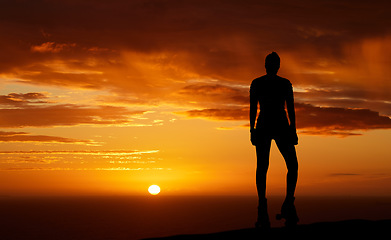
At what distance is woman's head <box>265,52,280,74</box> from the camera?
36.0ft

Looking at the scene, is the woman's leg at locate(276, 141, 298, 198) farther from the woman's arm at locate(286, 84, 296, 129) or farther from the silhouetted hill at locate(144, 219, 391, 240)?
the silhouetted hill at locate(144, 219, 391, 240)

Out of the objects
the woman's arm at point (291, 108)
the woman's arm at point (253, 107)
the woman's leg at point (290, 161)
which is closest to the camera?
the woman's leg at point (290, 161)

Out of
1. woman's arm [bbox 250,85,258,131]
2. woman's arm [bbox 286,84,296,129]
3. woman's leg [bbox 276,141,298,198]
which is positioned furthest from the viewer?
woman's arm [bbox 250,85,258,131]

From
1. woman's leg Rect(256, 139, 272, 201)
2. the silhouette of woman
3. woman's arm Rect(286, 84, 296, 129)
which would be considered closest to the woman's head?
the silhouette of woman

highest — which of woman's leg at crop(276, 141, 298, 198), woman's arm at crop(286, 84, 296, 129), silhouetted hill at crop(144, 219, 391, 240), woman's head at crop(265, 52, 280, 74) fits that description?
woman's head at crop(265, 52, 280, 74)

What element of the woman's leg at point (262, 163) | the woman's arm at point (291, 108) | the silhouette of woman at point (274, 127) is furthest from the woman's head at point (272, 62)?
the woman's leg at point (262, 163)

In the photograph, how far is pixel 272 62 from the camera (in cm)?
1101

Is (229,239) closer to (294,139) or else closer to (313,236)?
(313,236)

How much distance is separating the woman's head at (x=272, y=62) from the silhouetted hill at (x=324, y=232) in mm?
3774

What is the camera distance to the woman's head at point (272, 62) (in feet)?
36.0

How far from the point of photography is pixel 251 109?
1121 cm

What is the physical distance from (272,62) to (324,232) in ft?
15.2

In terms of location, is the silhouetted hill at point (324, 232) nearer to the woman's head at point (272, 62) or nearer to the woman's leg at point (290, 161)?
the woman's leg at point (290, 161)

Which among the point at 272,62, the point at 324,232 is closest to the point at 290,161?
the point at 272,62
